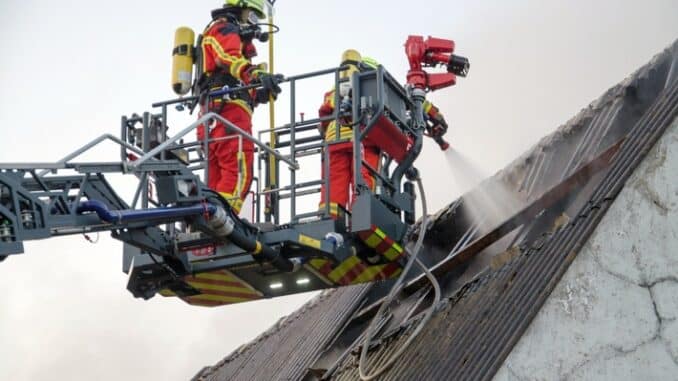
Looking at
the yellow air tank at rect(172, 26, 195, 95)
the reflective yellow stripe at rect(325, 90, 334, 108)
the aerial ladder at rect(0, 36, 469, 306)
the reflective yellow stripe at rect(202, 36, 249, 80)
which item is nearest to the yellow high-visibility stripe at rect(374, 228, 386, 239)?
the aerial ladder at rect(0, 36, 469, 306)

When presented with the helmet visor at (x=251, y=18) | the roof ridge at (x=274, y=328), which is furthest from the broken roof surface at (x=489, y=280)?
the helmet visor at (x=251, y=18)

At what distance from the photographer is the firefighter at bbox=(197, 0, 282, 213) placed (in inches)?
535

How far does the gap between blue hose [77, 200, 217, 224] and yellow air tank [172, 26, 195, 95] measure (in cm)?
338

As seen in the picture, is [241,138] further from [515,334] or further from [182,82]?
[515,334]

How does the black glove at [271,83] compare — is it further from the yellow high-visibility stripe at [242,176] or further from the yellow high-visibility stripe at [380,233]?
the yellow high-visibility stripe at [380,233]

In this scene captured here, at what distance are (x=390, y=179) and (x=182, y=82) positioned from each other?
2.60 metres

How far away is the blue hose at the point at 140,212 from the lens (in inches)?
417

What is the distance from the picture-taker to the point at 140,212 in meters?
11.0

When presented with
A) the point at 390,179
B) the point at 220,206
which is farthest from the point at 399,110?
the point at 220,206

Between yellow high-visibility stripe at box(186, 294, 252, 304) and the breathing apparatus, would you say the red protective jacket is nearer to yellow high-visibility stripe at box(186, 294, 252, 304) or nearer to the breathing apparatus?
the breathing apparatus

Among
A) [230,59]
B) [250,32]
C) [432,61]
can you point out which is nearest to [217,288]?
[230,59]

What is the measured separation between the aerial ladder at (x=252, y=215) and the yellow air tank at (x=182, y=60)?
0.27 metres

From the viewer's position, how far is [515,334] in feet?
34.6

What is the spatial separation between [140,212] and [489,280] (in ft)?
11.3
